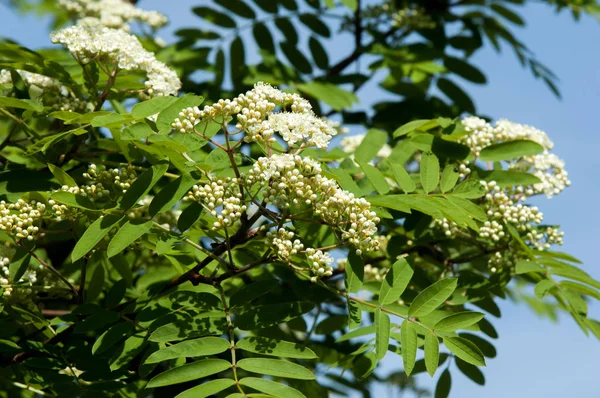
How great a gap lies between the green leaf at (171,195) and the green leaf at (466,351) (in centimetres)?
110

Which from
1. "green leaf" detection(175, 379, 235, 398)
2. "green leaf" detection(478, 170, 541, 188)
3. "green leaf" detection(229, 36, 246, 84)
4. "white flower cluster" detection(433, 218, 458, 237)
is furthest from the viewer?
"green leaf" detection(229, 36, 246, 84)

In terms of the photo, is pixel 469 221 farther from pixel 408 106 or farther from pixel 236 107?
pixel 408 106

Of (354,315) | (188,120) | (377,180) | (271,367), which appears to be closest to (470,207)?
(377,180)

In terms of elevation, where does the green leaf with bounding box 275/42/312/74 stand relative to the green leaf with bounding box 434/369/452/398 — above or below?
above

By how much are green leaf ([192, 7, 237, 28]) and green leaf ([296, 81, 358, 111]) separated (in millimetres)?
773

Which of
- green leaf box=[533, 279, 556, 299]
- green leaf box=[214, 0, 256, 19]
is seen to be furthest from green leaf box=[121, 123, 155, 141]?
green leaf box=[214, 0, 256, 19]

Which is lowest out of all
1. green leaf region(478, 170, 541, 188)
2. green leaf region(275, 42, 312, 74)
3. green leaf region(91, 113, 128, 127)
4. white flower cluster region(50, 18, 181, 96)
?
green leaf region(478, 170, 541, 188)

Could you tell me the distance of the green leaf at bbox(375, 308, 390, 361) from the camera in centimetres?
270

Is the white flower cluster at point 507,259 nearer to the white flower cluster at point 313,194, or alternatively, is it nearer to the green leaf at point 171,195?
the white flower cluster at point 313,194

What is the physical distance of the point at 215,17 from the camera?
17.3 feet

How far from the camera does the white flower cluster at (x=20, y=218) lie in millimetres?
2865

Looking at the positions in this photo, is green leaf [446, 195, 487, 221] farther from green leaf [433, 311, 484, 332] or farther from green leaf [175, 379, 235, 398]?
green leaf [175, 379, 235, 398]

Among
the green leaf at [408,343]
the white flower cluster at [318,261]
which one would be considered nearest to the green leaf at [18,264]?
the white flower cluster at [318,261]

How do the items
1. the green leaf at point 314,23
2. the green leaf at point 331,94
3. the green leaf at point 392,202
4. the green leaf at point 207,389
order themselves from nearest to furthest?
the green leaf at point 207,389, the green leaf at point 392,202, the green leaf at point 331,94, the green leaf at point 314,23
